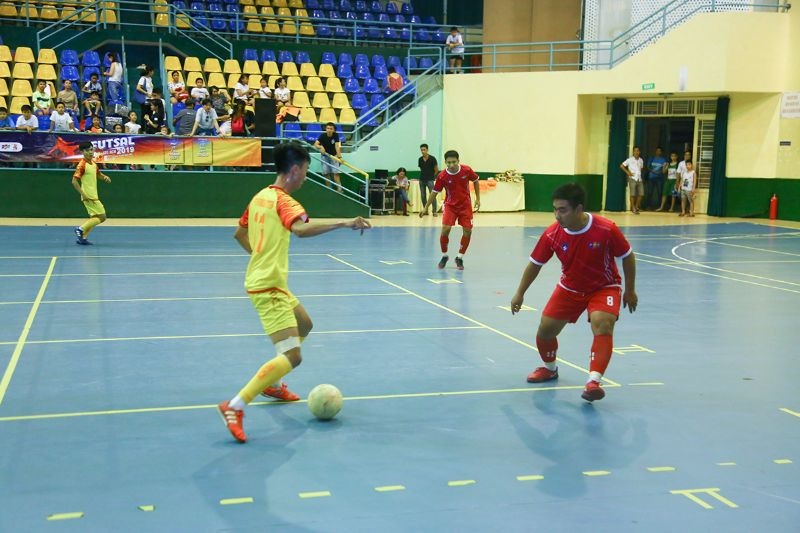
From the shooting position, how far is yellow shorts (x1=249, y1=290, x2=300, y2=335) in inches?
273

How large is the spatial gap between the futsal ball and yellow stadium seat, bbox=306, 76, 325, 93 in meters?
25.7

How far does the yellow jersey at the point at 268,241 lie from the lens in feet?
22.5

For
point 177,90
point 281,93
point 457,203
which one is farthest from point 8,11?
point 457,203

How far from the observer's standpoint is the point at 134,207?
25.9m

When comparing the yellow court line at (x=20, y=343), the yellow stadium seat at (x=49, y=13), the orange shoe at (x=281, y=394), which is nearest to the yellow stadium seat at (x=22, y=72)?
the yellow stadium seat at (x=49, y=13)

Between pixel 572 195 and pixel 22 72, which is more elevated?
pixel 22 72

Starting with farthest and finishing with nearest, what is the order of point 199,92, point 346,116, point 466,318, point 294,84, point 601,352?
point 346,116
point 294,84
point 199,92
point 466,318
point 601,352

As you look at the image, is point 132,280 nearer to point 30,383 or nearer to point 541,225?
point 30,383

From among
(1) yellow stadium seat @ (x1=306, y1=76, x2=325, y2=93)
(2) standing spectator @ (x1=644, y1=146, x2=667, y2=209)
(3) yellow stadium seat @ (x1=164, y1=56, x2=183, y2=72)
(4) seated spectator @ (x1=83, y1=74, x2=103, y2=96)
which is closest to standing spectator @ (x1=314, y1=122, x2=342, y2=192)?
(1) yellow stadium seat @ (x1=306, y1=76, x2=325, y2=93)

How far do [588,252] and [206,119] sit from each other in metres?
19.7

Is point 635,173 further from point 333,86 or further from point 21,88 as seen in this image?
point 21,88

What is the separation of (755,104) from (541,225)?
914cm

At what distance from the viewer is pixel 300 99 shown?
3127 cm

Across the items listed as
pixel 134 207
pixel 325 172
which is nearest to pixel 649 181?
pixel 325 172
